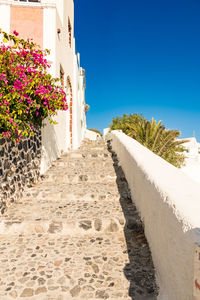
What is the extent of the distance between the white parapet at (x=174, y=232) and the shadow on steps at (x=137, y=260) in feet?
0.40

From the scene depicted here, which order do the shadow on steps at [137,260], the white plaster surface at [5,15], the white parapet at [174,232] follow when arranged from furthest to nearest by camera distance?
the white plaster surface at [5,15] < the shadow on steps at [137,260] < the white parapet at [174,232]

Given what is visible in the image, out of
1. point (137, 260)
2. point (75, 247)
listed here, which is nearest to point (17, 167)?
point (75, 247)

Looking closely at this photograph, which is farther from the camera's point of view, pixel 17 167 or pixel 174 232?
pixel 17 167

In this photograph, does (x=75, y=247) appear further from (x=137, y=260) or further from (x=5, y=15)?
(x=5, y=15)

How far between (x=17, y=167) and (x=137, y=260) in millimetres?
2947

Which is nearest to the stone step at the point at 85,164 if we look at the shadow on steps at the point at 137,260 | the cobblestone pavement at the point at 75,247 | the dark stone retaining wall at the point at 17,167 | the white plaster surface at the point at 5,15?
the dark stone retaining wall at the point at 17,167

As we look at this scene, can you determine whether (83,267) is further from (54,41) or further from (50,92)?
(54,41)

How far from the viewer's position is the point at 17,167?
13.2 ft

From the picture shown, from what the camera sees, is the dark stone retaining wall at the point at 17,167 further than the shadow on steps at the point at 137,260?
Yes

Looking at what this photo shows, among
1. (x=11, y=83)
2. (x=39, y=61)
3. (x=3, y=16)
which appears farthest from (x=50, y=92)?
(x=3, y=16)

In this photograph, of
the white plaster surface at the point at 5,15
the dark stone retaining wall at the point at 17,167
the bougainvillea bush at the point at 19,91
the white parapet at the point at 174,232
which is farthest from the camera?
the white plaster surface at the point at 5,15

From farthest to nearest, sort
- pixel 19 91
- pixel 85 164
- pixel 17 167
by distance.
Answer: pixel 85 164 → pixel 17 167 → pixel 19 91

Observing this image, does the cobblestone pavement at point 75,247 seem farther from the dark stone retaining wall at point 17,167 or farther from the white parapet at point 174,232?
the white parapet at point 174,232

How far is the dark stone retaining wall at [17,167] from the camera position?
11.3 ft
